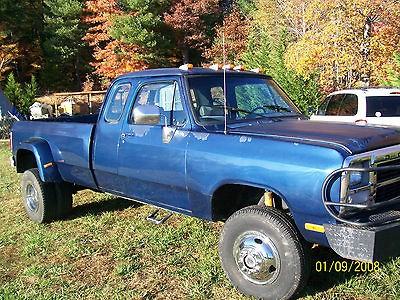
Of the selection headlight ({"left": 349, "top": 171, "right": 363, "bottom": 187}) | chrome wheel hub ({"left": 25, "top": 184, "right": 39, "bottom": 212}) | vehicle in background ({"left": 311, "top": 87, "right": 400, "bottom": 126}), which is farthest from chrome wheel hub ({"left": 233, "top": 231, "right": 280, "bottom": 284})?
vehicle in background ({"left": 311, "top": 87, "right": 400, "bottom": 126})

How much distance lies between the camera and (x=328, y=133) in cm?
356

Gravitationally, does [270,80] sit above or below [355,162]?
above

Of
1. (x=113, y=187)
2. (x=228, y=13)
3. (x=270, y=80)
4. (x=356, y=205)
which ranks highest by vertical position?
(x=228, y=13)

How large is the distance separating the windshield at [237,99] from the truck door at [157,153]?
195mm

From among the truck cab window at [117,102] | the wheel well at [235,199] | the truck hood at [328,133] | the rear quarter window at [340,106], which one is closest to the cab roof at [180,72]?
the truck cab window at [117,102]

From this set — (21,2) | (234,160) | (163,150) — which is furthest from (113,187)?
(21,2)

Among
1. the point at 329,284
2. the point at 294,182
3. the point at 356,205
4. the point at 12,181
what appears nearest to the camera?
the point at 356,205

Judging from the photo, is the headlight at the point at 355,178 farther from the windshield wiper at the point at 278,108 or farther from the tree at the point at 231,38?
the tree at the point at 231,38

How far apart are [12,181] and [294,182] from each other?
23.9 feet

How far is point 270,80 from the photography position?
5.11 meters

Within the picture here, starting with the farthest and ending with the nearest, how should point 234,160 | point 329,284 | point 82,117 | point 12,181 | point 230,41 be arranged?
point 230,41
point 12,181
point 82,117
point 329,284
point 234,160

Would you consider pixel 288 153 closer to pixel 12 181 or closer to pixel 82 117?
pixel 82 117

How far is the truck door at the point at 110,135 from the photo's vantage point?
189 inches

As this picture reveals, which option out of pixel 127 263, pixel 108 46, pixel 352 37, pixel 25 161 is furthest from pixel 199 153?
pixel 108 46
